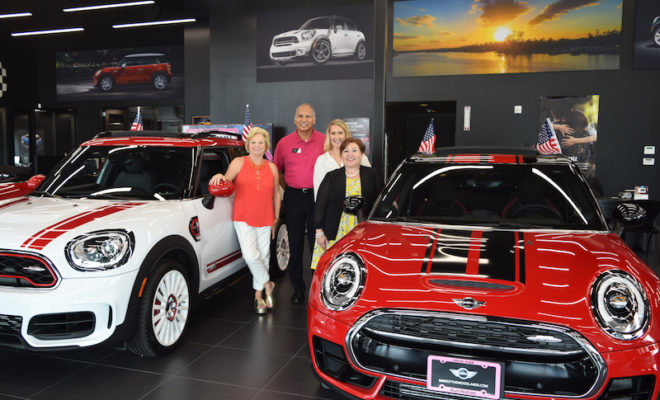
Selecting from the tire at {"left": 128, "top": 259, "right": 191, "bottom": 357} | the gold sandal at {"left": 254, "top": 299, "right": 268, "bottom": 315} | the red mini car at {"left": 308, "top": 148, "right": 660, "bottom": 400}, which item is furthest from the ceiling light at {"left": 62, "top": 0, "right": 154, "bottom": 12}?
the red mini car at {"left": 308, "top": 148, "right": 660, "bottom": 400}

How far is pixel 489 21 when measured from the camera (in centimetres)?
833

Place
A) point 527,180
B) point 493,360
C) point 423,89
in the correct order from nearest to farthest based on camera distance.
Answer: point 493,360
point 527,180
point 423,89

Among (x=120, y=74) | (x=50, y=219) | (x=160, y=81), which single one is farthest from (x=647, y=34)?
(x=120, y=74)

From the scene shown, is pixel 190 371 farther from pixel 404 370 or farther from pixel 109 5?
pixel 109 5

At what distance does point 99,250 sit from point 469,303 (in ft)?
6.19

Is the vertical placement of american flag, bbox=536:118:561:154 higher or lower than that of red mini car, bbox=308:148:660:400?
higher

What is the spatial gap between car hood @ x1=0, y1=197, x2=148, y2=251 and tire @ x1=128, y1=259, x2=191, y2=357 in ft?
1.34

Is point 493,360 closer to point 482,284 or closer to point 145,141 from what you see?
point 482,284

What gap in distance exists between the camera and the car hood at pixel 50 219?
2.43m

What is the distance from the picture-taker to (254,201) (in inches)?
140

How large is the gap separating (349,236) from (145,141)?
6.42 ft

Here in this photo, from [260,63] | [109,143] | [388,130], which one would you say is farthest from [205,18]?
[109,143]

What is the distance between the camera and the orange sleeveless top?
11.7 feet

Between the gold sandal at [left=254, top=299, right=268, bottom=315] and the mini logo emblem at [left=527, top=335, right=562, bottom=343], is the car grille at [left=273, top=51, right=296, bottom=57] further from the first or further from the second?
the mini logo emblem at [left=527, top=335, right=562, bottom=343]
